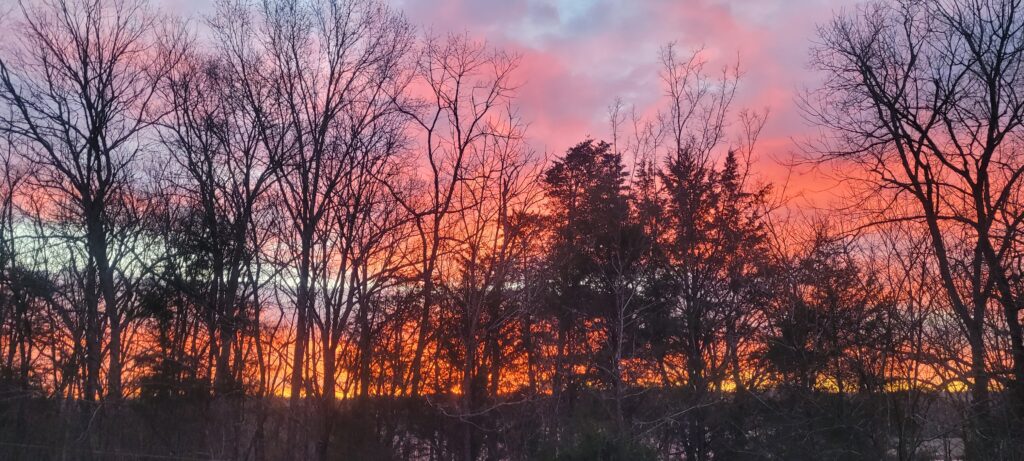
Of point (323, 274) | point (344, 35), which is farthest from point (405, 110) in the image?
point (323, 274)

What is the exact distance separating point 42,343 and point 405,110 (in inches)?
479

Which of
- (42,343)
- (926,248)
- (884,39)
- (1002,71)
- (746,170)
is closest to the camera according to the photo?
(926,248)

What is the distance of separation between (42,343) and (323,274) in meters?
8.46

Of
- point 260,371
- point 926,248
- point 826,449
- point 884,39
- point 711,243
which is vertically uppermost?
point 884,39

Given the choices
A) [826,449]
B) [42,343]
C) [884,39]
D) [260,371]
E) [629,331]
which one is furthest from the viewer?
[629,331]

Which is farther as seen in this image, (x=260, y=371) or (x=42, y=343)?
(x=42, y=343)

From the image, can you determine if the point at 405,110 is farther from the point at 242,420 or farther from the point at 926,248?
the point at 926,248

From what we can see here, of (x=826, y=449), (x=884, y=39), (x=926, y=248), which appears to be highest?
(x=884, y=39)

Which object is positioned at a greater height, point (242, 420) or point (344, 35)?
point (344, 35)

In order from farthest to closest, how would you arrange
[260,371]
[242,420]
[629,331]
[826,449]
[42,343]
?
[629,331] → [42,343] → [260,371] → [242,420] → [826,449]

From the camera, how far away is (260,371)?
1859 centimetres

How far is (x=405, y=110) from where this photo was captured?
18969 mm

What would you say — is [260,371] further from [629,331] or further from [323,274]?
[629,331]

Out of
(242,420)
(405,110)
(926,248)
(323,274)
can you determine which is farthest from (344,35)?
(926,248)
